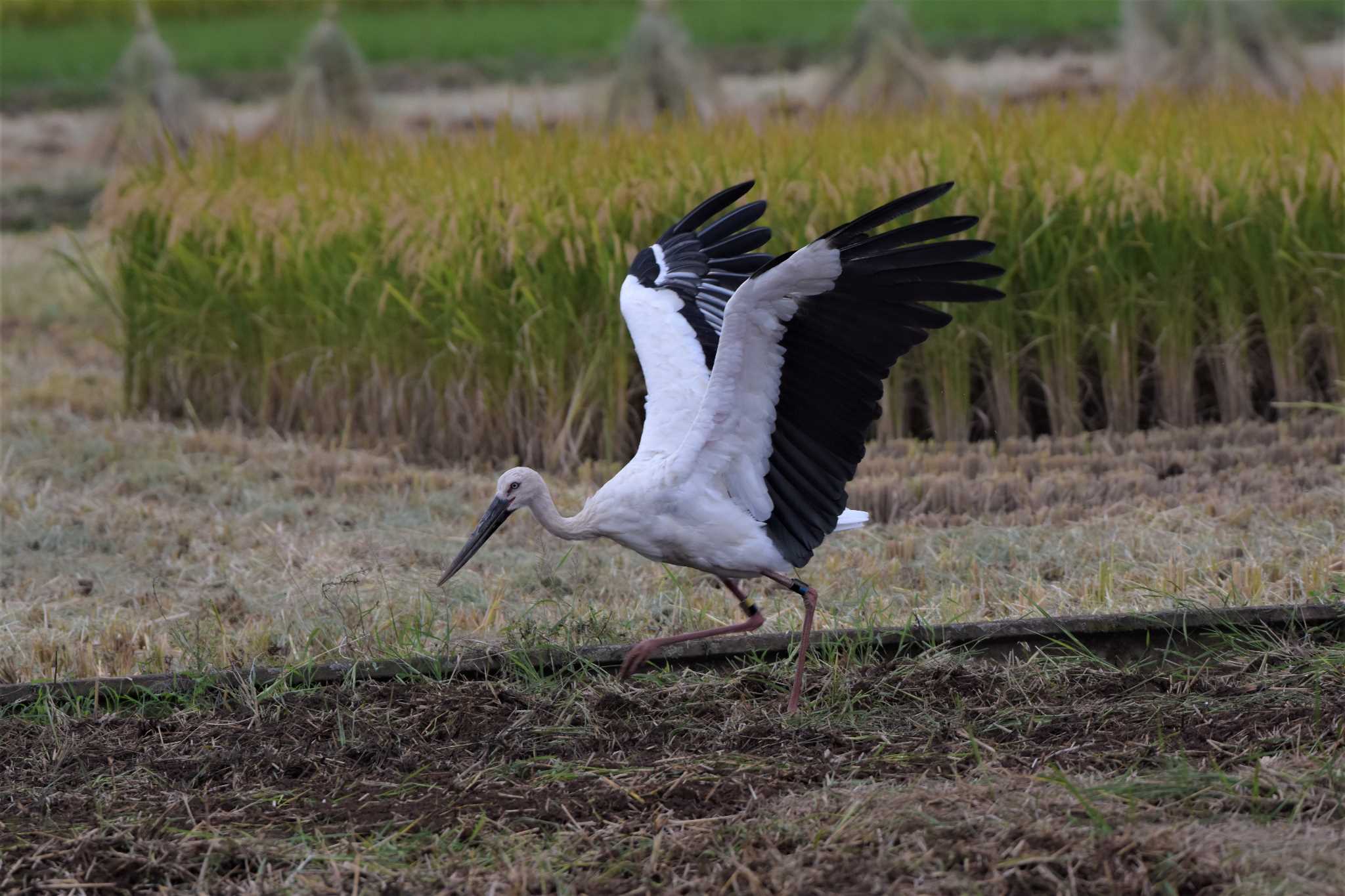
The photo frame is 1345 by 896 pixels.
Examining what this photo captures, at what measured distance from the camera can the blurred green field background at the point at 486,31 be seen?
2364cm

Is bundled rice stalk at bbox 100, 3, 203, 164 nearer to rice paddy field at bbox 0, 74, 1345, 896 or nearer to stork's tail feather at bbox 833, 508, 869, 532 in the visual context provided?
rice paddy field at bbox 0, 74, 1345, 896

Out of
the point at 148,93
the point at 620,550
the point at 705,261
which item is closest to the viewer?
the point at 705,261

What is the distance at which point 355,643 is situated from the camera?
4508 mm

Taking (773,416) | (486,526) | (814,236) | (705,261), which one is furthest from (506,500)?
(814,236)

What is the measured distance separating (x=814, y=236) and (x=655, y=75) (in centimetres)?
763

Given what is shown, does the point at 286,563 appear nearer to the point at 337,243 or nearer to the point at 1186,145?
the point at 337,243

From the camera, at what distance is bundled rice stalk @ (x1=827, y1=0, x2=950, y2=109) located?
47.9ft

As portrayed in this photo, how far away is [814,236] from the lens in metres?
6.98

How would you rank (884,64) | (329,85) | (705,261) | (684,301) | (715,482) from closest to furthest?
1. (715,482)
2. (684,301)
3. (705,261)
4. (884,64)
5. (329,85)

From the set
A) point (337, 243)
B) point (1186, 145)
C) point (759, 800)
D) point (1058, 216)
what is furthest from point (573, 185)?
point (759, 800)

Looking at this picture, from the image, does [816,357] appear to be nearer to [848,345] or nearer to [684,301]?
[848,345]

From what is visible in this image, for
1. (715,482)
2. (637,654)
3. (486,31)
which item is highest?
(715,482)

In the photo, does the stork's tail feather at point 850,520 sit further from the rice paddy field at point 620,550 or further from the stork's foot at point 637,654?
the stork's foot at point 637,654

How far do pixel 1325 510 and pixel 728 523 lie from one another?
2.53 metres
